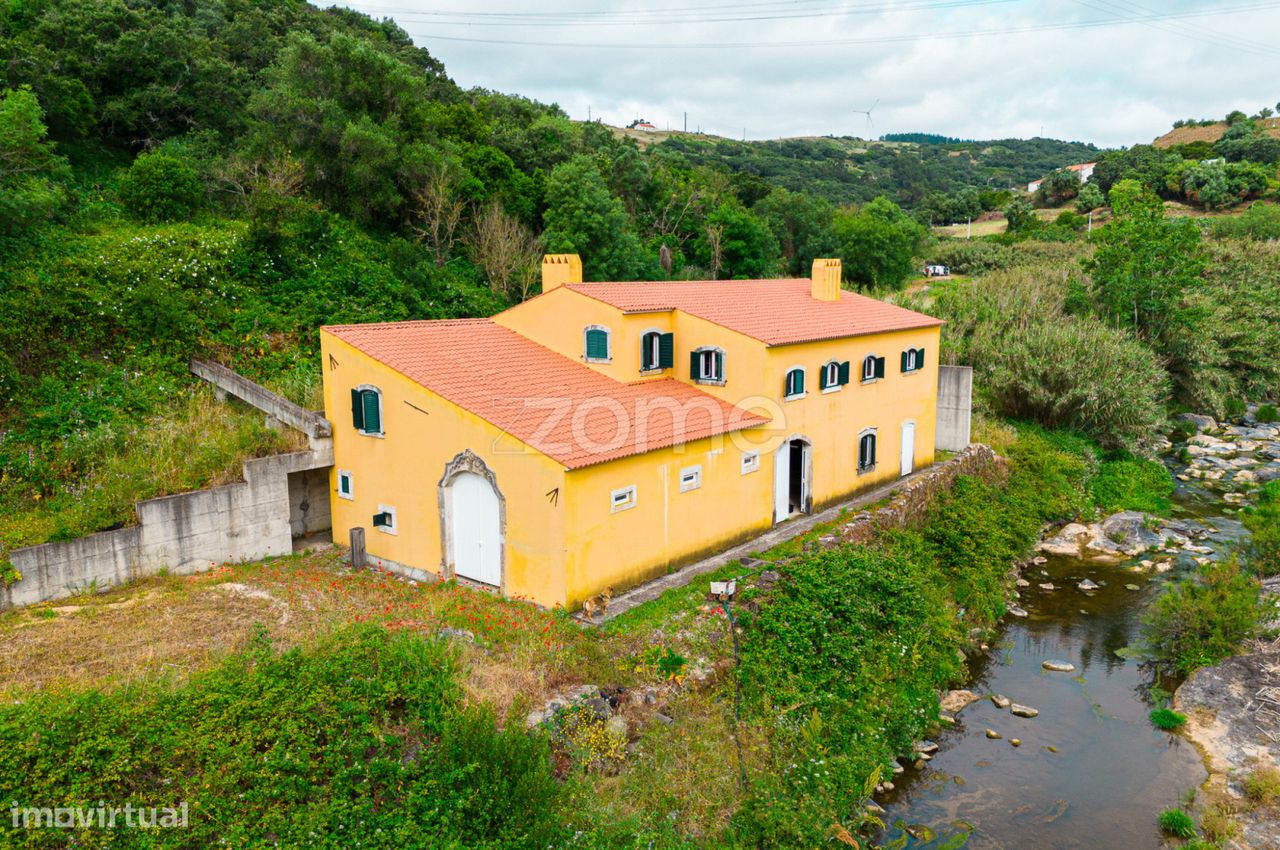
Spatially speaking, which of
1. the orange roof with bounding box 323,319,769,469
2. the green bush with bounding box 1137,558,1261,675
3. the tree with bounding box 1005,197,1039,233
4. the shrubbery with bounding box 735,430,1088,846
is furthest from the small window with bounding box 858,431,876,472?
the tree with bounding box 1005,197,1039,233

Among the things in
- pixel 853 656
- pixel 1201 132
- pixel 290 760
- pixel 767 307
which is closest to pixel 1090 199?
pixel 1201 132

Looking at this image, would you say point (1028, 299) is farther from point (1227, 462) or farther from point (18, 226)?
point (18, 226)

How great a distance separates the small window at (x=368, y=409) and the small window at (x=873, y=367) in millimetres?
14378

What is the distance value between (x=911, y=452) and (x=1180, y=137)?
396 ft

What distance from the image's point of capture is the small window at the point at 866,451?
82.5 feet

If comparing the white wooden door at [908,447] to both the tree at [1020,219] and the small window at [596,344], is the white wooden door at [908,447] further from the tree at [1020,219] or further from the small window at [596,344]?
the tree at [1020,219]

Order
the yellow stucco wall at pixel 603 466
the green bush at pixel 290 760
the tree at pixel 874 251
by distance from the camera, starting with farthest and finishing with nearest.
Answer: the tree at pixel 874 251 < the yellow stucco wall at pixel 603 466 < the green bush at pixel 290 760

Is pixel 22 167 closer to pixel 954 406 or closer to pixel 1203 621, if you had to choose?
pixel 954 406

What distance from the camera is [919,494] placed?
79.7ft

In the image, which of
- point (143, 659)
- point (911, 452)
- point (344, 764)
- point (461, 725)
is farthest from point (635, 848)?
point (911, 452)

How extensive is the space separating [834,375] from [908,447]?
20.1 ft

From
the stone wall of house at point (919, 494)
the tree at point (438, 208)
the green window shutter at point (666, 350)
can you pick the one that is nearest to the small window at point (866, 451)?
the stone wall of house at point (919, 494)

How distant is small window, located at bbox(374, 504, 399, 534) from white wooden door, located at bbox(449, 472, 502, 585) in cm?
215

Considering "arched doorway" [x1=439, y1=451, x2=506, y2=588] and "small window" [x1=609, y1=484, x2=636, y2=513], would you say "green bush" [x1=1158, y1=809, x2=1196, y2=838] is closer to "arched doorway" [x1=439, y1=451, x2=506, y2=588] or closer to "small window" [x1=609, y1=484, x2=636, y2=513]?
"small window" [x1=609, y1=484, x2=636, y2=513]
